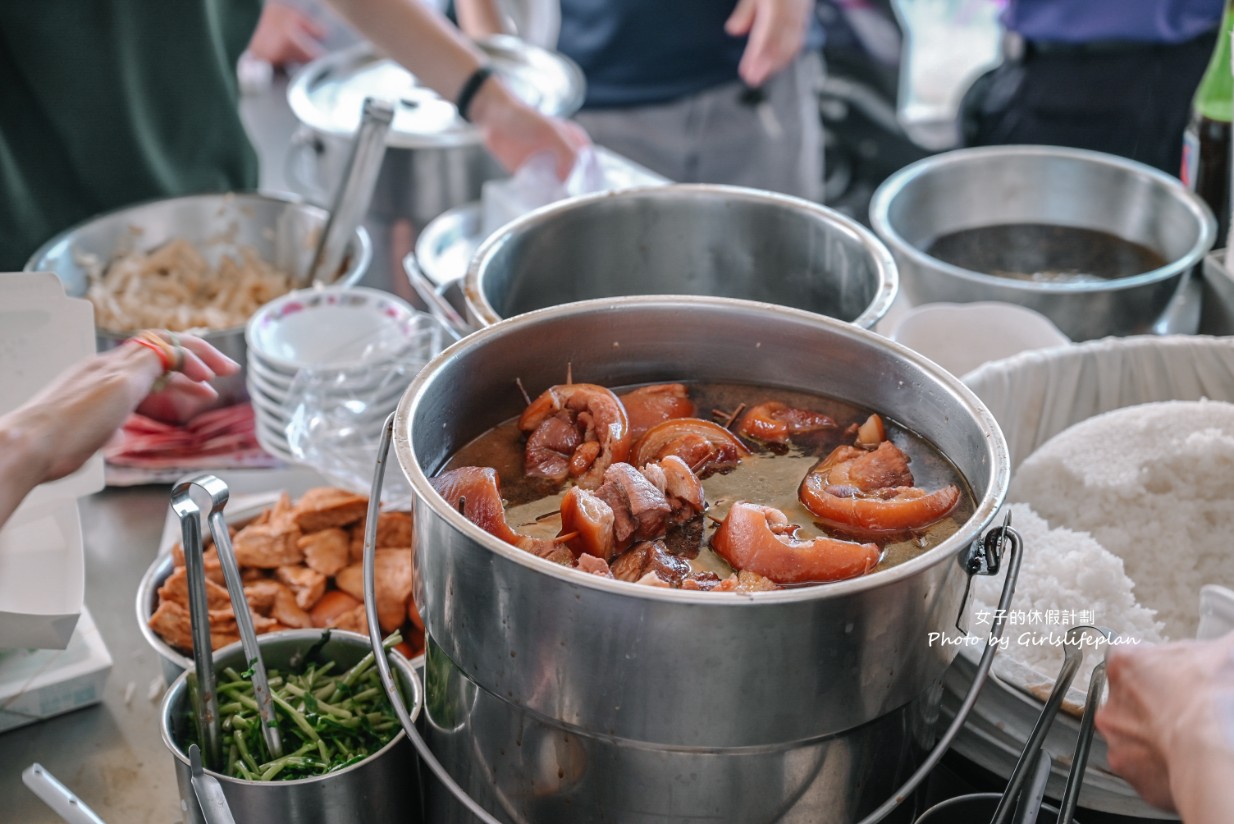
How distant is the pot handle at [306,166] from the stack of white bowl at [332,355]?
0.74m

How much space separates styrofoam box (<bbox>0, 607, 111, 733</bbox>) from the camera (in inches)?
65.4

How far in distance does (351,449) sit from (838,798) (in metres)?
1.06

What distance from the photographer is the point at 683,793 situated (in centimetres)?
114

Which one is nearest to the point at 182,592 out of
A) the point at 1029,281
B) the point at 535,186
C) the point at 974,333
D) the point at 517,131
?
the point at 535,186

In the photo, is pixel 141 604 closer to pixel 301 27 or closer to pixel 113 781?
pixel 113 781

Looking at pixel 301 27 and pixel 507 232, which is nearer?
pixel 507 232

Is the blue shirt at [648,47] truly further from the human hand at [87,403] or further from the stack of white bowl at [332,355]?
the human hand at [87,403]

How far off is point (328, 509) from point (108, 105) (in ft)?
4.58

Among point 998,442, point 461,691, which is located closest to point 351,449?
point 461,691

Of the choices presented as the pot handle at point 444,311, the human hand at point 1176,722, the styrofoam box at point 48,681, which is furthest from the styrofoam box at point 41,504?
the human hand at point 1176,722

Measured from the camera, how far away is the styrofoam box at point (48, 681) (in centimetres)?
166

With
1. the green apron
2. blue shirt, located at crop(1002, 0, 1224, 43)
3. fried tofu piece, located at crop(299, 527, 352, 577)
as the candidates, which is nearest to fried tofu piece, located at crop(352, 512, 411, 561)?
fried tofu piece, located at crop(299, 527, 352, 577)

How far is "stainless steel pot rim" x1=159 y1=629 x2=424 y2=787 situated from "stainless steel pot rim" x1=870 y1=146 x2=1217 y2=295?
1.29 meters

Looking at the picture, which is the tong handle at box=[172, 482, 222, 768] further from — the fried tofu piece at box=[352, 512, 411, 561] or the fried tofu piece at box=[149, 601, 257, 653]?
the fried tofu piece at box=[352, 512, 411, 561]
